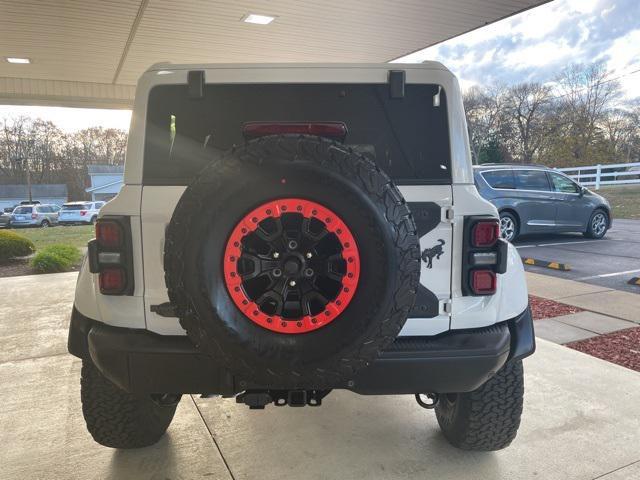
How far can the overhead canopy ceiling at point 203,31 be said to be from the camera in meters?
6.72

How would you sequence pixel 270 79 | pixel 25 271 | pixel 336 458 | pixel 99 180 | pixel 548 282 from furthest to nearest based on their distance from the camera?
pixel 99 180
pixel 25 271
pixel 548 282
pixel 336 458
pixel 270 79

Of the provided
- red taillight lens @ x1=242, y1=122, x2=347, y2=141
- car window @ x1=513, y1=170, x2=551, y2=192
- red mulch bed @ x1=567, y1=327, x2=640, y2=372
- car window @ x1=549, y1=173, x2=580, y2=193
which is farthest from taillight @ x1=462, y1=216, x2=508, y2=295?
car window @ x1=549, y1=173, x2=580, y2=193

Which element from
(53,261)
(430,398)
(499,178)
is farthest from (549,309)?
(53,261)

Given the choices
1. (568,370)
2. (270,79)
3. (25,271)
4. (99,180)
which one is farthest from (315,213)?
(99,180)

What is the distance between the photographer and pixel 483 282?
2.05 metres

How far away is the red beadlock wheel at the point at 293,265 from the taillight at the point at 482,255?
0.63 metres

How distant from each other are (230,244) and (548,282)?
6459 millimetres

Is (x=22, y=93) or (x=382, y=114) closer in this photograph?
(x=382, y=114)

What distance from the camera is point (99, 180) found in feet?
161

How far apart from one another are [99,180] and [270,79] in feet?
173

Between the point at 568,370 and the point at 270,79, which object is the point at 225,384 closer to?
the point at 270,79

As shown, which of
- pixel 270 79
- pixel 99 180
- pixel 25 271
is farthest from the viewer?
pixel 99 180

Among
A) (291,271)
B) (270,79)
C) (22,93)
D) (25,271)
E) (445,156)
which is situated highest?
(22,93)

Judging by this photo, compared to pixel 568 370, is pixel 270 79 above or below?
above
